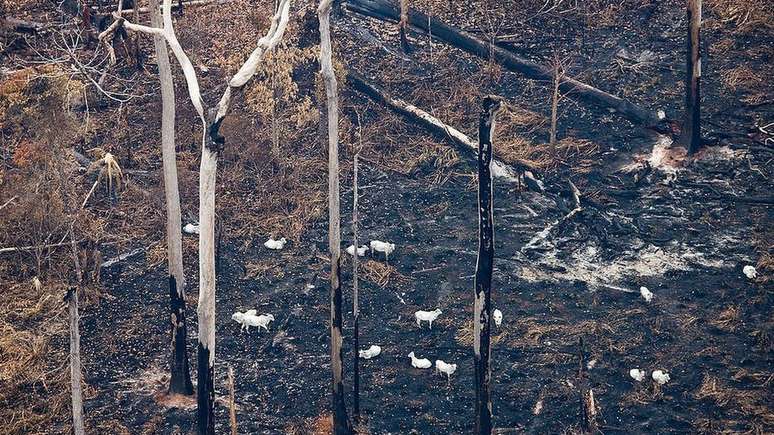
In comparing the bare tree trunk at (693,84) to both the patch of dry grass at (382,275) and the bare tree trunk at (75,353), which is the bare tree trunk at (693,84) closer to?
the patch of dry grass at (382,275)

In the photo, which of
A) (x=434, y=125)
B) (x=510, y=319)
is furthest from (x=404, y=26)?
(x=510, y=319)

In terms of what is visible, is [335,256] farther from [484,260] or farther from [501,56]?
[501,56]

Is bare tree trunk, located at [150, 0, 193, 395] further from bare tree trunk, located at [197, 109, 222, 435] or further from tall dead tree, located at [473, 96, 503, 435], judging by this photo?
tall dead tree, located at [473, 96, 503, 435]

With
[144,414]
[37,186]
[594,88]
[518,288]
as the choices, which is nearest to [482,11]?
[594,88]

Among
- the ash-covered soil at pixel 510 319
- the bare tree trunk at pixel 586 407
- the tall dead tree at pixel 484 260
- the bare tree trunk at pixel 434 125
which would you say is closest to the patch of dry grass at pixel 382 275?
the ash-covered soil at pixel 510 319

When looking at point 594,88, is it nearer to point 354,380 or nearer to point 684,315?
point 684,315

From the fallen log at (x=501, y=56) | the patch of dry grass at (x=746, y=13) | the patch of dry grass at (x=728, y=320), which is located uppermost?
the patch of dry grass at (x=746, y=13)

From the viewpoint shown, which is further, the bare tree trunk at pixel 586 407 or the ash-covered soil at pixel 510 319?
the ash-covered soil at pixel 510 319
